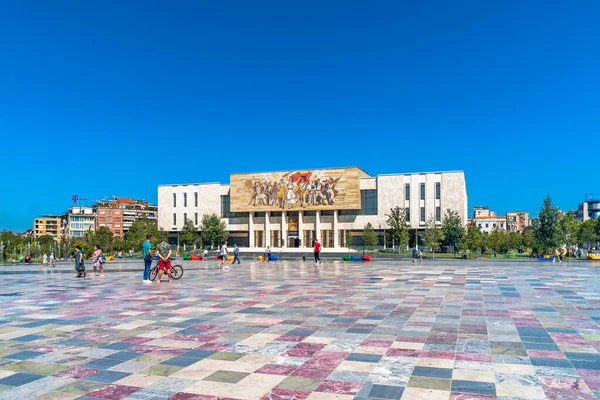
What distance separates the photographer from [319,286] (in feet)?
55.5

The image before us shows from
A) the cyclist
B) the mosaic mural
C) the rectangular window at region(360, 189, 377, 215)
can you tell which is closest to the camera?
the cyclist

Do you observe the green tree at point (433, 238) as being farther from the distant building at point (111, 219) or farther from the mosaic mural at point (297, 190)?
the distant building at point (111, 219)

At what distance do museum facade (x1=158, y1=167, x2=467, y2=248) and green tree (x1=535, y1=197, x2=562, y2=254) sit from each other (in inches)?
1008

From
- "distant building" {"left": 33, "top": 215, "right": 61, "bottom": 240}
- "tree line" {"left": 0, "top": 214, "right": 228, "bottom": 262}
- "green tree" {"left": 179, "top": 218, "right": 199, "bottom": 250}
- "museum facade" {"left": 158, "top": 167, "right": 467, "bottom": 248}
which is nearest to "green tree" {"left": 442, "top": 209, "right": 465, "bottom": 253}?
"museum facade" {"left": 158, "top": 167, "right": 467, "bottom": 248}

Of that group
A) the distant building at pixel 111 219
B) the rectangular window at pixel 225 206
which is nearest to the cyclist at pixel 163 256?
the rectangular window at pixel 225 206

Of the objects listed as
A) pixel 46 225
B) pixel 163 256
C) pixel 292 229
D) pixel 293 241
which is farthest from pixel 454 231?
pixel 46 225

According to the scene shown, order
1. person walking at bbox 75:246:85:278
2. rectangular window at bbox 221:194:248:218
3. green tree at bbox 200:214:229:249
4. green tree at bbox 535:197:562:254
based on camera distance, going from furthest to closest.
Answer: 1. rectangular window at bbox 221:194:248:218
2. green tree at bbox 200:214:229:249
3. green tree at bbox 535:197:562:254
4. person walking at bbox 75:246:85:278

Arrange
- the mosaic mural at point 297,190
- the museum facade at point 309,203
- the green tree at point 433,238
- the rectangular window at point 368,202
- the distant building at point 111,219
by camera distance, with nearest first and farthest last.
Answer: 1. the green tree at point 433,238
2. the museum facade at point 309,203
3. the mosaic mural at point 297,190
4. the rectangular window at point 368,202
5. the distant building at point 111,219

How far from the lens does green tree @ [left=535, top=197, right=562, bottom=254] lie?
47156 mm

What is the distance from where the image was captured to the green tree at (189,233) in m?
82.6

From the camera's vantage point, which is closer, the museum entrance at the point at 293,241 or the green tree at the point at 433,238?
the green tree at the point at 433,238

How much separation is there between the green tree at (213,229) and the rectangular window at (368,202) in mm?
25390

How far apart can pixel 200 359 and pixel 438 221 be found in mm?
72799

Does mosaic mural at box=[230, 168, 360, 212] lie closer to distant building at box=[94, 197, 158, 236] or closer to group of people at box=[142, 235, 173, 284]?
group of people at box=[142, 235, 173, 284]
